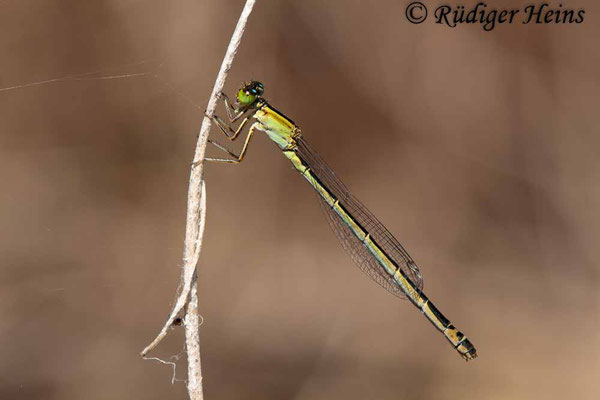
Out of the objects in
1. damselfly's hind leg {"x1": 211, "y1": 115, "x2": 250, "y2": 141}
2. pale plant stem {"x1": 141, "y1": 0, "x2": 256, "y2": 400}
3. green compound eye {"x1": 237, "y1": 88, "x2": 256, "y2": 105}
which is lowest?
pale plant stem {"x1": 141, "y1": 0, "x2": 256, "y2": 400}

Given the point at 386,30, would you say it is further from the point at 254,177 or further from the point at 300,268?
the point at 300,268

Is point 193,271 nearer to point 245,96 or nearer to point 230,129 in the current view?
point 230,129

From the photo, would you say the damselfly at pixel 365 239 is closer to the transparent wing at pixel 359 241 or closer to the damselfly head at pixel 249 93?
the transparent wing at pixel 359 241

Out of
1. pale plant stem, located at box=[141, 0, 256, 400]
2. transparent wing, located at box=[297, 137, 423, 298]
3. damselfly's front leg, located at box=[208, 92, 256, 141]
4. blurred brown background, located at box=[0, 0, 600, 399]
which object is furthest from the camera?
blurred brown background, located at box=[0, 0, 600, 399]

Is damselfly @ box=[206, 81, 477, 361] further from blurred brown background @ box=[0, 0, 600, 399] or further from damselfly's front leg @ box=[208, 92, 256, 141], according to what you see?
blurred brown background @ box=[0, 0, 600, 399]

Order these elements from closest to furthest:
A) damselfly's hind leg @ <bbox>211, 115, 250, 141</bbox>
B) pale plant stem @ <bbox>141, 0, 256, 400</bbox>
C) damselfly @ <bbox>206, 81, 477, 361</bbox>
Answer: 1. pale plant stem @ <bbox>141, 0, 256, 400</bbox>
2. damselfly's hind leg @ <bbox>211, 115, 250, 141</bbox>
3. damselfly @ <bbox>206, 81, 477, 361</bbox>

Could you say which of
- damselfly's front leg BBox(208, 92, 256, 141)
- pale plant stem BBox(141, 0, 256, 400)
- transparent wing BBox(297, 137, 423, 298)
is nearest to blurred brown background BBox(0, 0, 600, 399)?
transparent wing BBox(297, 137, 423, 298)

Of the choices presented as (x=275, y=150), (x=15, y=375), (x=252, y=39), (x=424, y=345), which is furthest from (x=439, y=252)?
(x=15, y=375)
